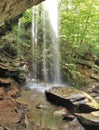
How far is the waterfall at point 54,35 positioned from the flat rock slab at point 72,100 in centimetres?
464

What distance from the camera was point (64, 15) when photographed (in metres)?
16.3

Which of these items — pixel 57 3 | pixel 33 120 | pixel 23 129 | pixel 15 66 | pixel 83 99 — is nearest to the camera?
pixel 23 129

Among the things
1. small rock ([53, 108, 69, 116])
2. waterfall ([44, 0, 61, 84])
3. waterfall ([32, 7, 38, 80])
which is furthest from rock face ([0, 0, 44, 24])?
waterfall ([44, 0, 61, 84])

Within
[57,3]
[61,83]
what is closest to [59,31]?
[57,3]

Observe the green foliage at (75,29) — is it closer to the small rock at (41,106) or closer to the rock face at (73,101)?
the rock face at (73,101)

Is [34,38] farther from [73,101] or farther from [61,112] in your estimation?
[61,112]

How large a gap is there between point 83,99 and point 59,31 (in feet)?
24.4

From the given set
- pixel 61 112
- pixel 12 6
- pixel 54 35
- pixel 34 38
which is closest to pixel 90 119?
pixel 61 112

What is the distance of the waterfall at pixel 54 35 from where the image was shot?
52.6ft

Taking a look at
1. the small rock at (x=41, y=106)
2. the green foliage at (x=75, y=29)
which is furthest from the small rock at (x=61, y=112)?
the green foliage at (x=75, y=29)

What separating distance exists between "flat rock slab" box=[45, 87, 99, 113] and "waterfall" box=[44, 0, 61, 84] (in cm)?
464

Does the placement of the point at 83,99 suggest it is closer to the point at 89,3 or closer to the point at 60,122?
the point at 60,122

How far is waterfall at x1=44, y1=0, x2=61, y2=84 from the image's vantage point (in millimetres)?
16047

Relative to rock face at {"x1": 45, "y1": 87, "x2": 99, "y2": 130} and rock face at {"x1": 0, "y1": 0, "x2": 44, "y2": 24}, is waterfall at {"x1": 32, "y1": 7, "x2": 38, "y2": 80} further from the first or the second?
rock face at {"x1": 0, "y1": 0, "x2": 44, "y2": 24}
